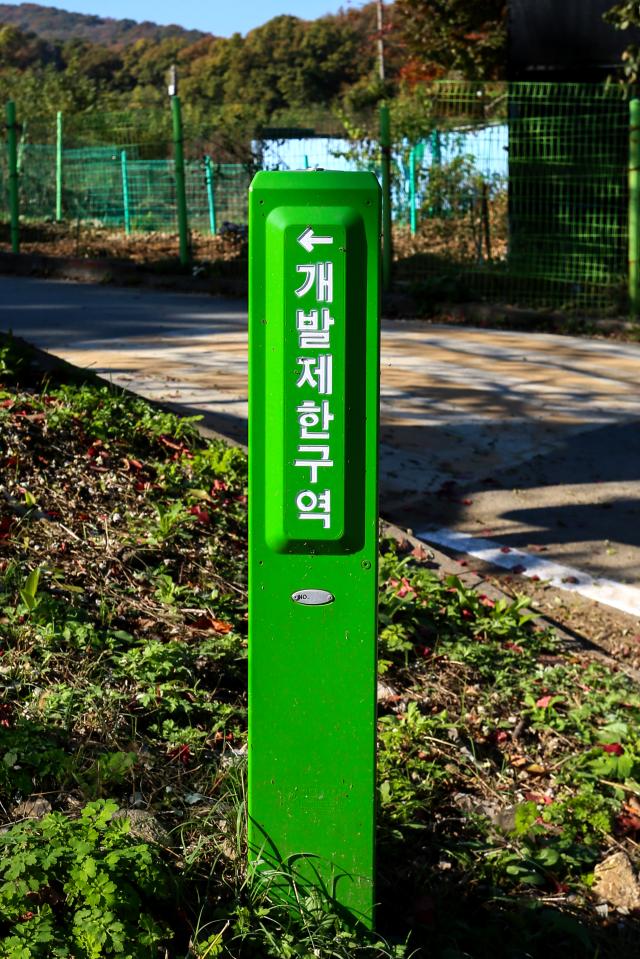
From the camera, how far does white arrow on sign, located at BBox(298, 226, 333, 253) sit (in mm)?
2445

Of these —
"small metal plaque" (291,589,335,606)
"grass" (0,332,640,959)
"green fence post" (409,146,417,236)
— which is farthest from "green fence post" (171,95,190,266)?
"small metal plaque" (291,589,335,606)

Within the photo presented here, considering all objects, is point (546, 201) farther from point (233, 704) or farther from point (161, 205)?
point (233, 704)

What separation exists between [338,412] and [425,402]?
6.16 meters

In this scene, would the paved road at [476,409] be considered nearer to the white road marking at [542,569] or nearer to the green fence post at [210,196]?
the white road marking at [542,569]

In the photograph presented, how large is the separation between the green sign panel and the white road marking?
10.5ft

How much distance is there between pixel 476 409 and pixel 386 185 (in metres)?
6.10

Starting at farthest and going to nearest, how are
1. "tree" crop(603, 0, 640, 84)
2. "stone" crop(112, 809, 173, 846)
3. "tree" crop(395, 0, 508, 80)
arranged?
"tree" crop(395, 0, 508, 80), "tree" crop(603, 0, 640, 84), "stone" crop(112, 809, 173, 846)

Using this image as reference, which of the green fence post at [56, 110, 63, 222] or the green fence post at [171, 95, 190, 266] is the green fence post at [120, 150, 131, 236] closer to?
the green fence post at [56, 110, 63, 222]

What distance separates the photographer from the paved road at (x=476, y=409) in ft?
21.8

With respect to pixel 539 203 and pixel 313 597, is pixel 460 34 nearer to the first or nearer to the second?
pixel 539 203

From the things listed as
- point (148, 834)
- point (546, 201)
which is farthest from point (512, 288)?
point (148, 834)

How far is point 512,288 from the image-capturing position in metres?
13.7

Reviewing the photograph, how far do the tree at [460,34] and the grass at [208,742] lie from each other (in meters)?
19.4

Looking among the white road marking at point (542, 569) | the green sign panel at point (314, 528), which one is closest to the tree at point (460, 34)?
the white road marking at point (542, 569)
